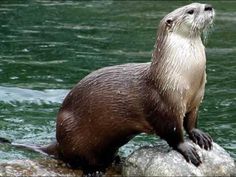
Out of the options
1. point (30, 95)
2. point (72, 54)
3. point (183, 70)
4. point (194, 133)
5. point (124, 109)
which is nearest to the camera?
point (183, 70)

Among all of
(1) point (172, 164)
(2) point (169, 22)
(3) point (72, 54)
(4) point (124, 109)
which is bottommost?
(3) point (72, 54)

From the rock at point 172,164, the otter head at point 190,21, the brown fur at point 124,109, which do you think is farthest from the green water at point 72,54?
the otter head at point 190,21

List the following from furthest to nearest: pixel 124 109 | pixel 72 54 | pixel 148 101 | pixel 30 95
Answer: pixel 72 54 → pixel 30 95 → pixel 124 109 → pixel 148 101

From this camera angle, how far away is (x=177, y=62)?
4.51 metres

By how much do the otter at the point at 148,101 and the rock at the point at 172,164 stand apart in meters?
0.05

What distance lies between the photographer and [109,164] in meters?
5.09

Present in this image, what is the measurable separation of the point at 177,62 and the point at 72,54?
4.77m

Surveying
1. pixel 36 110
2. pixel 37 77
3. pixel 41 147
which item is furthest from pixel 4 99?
pixel 41 147

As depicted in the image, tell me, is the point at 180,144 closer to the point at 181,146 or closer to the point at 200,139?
the point at 181,146

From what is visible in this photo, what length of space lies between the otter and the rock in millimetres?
50

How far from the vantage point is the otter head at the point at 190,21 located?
4566mm

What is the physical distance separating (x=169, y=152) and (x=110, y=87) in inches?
21.8

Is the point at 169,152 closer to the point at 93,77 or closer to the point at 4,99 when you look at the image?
the point at 93,77

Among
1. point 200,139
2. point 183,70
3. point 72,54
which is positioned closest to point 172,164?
point 200,139
